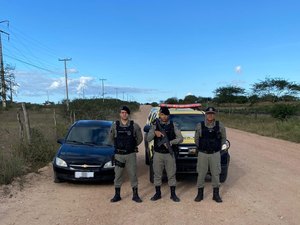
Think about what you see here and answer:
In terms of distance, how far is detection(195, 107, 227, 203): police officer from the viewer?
7.77m

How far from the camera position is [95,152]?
30.6 feet

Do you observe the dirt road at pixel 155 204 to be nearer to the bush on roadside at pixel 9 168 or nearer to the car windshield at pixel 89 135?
the bush on roadside at pixel 9 168

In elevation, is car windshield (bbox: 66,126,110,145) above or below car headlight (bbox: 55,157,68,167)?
above

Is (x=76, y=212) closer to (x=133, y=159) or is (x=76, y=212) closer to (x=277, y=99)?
(x=133, y=159)

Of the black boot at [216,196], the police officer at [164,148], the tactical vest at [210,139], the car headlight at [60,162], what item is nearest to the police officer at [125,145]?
the police officer at [164,148]

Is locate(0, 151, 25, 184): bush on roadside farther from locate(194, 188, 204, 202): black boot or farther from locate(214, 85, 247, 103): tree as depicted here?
locate(214, 85, 247, 103): tree

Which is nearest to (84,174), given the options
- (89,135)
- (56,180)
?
(56,180)

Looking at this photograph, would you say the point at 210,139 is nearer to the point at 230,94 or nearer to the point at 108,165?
the point at 108,165

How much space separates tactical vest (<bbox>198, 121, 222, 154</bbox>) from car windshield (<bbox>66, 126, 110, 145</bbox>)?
3161mm

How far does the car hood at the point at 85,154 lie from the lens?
8.98m

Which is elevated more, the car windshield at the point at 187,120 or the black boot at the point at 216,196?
the car windshield at the point at 187,120

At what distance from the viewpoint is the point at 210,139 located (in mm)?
7770

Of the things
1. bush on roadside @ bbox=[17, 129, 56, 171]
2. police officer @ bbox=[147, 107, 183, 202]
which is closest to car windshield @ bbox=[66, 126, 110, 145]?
bush on roadside @ bbox=[17, 129, 56, 171]

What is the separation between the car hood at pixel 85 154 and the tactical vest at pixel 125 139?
4.68 feet
